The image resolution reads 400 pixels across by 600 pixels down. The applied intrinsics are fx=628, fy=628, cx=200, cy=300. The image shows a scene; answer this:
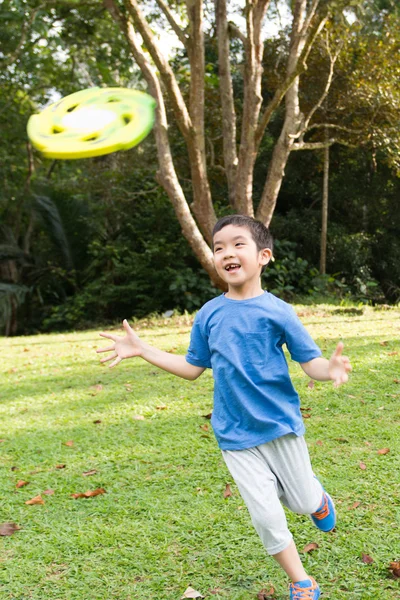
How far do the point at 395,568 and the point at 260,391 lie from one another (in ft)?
3.18

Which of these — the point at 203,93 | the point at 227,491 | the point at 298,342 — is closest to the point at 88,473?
the point at 227,491

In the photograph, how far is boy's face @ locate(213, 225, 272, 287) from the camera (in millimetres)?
2275

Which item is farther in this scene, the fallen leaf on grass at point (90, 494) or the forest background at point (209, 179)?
the forest background at point (209, 179)

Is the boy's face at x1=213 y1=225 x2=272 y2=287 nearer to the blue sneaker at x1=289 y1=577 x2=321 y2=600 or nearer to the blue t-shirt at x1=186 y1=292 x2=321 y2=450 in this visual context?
the blue t-shirt at x1=186 y1=292 x2=321 y2=450

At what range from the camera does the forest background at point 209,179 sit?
405 inches

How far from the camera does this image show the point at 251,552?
8.85 feet

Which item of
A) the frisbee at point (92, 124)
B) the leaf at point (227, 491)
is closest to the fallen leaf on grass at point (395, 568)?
the leaf at point (227, 491)

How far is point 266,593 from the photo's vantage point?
93.7 inches

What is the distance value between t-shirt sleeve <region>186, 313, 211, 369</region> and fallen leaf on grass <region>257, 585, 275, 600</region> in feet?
2.89

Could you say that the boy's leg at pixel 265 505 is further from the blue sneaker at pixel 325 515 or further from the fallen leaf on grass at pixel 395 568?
the fallen leaf on grass at pixel 395 568

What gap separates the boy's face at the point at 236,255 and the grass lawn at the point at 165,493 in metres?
1.20

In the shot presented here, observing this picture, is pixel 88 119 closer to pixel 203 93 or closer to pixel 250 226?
pixel 250 226

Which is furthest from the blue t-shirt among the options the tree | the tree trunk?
the tree trunk

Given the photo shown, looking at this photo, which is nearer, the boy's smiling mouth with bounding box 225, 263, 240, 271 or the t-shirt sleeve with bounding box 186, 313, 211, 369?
the boy's smiling mouth with bounding box 225, 263, 240, 271
